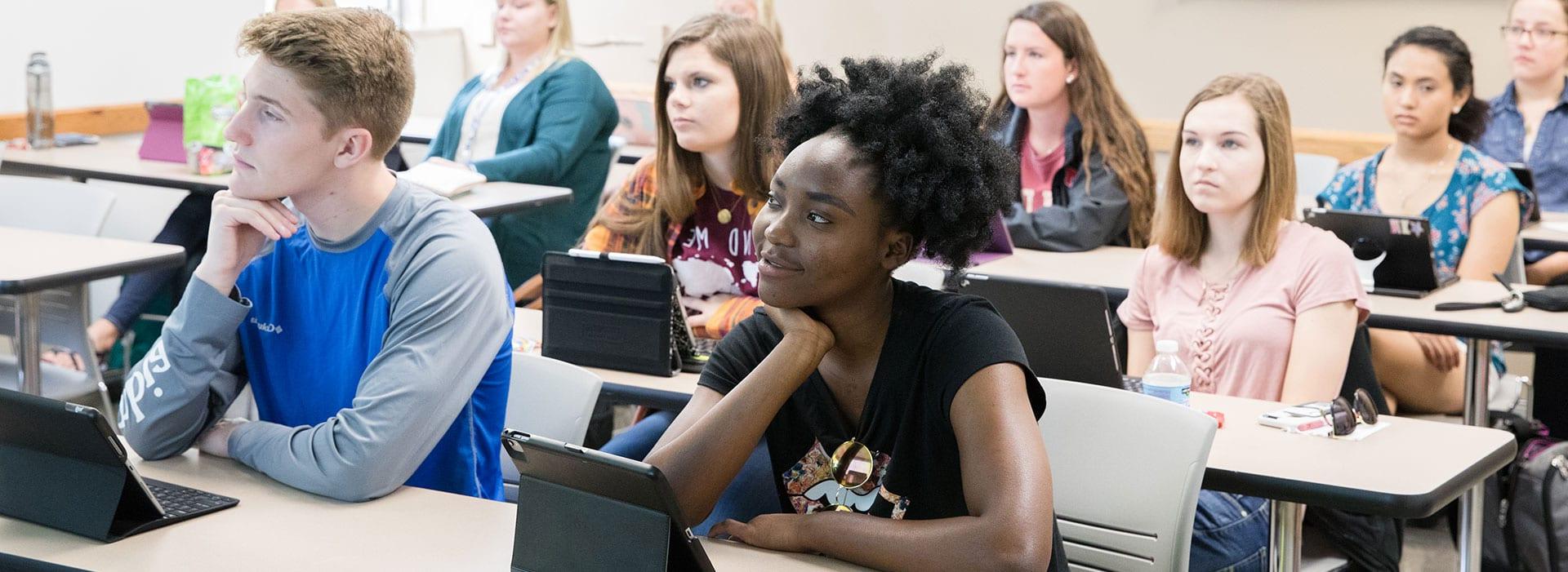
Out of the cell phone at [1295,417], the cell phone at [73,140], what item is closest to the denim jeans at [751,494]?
the cell phone at [1295,417]

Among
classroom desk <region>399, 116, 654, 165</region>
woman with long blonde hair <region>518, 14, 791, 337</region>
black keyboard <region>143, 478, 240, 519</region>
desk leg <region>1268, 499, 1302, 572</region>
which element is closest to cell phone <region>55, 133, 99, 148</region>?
classroom desk <region>399, 116, 654, 165</region>

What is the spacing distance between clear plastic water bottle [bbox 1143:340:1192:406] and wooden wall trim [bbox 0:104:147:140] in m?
4.12

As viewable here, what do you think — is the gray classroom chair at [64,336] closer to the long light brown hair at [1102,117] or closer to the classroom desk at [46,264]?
the classroom desk at [46,264]

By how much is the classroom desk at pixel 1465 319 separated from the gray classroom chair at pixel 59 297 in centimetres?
210

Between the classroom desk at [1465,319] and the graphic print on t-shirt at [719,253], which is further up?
the graphic print on t-shirt at [719,253]

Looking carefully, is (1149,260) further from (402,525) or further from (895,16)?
(895,16)

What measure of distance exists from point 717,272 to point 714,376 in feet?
4.60

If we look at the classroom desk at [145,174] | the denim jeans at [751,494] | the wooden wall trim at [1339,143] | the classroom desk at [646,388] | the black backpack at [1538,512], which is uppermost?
the wooden wall trim at [1339,143]

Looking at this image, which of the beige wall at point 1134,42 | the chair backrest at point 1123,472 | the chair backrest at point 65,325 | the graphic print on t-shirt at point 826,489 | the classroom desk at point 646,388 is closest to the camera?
the graphic print on t-shirt at point 826,489

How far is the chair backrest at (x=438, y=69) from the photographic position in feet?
24.1

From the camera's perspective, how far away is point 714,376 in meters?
1.78

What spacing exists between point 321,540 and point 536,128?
3.08 m

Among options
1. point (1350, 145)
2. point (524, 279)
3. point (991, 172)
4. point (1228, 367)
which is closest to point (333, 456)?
point (991, 172)

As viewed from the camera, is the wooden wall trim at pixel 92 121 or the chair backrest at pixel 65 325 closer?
the chair backrest at pixel 65 325
